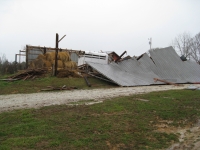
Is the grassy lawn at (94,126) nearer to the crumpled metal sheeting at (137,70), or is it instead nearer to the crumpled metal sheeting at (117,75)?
the crumpled metal sheeting at (117,75)

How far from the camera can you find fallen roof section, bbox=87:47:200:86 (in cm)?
1877

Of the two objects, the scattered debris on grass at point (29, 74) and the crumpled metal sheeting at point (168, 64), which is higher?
the crumpled metal sheeting at point (168, 64)

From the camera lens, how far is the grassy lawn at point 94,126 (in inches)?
190

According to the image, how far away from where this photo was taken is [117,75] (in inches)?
744

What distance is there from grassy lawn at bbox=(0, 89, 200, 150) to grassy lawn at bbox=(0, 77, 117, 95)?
771 centimetres

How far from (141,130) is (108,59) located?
18912mm

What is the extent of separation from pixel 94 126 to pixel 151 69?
1705 cm

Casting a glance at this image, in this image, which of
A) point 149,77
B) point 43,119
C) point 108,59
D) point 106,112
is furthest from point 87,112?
point 108,59

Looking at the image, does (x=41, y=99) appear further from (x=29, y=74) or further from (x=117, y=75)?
(x=117, y=75)

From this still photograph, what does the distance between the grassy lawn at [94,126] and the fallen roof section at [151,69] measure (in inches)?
374

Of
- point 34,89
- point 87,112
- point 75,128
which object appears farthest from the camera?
point 34,89

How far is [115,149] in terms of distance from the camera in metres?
4.66

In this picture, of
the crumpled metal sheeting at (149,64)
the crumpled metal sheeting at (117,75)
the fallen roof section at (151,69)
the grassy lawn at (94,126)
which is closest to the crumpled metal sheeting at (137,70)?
the fallen roof section at (151,69)

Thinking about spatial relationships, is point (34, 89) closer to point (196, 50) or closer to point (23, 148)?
point (23, 148)
